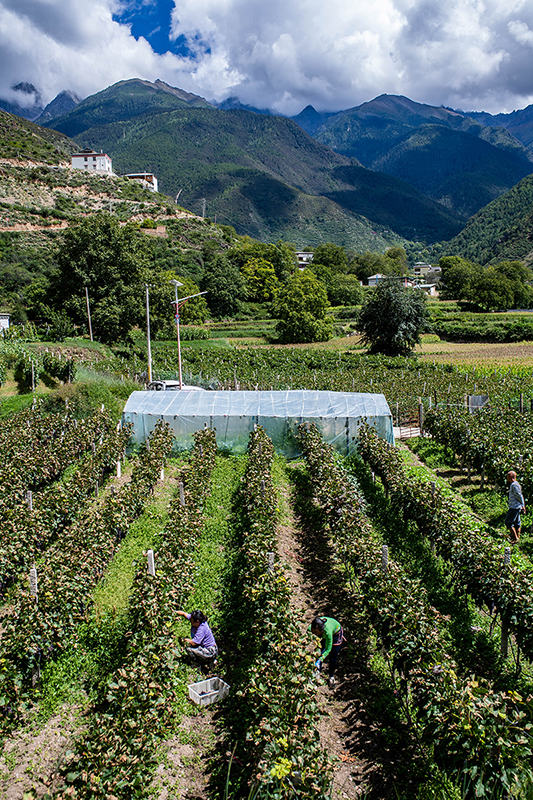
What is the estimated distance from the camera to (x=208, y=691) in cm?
707

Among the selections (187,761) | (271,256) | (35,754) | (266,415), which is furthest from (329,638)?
(271,256)

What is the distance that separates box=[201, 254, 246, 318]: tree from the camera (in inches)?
2847

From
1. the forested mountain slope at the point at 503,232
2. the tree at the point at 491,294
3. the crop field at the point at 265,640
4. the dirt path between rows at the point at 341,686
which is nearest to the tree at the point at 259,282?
the tree at the point at 491,294

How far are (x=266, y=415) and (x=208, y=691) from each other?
1217cm

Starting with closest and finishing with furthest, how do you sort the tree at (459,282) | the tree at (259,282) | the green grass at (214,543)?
1. the green grass at (214,543)
2. the tree at (459,282)
3. the tree at (259,282)

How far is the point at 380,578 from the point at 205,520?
5484 mm

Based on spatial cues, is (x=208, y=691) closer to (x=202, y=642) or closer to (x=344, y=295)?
(x=202, y=642)

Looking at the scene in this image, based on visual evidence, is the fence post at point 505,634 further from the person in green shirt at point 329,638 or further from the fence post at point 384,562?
the person in green shirt at point 329,638

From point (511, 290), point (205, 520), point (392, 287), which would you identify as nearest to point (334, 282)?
point (511, 290)

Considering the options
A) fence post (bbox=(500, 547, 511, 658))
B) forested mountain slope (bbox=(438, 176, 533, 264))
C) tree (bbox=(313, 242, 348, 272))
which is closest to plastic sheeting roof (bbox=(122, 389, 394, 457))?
fence post (bbox=(500, 547, 511, 658))

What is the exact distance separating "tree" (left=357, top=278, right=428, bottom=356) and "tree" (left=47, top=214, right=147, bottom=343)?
20.0 metres

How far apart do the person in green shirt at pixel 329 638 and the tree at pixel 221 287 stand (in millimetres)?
67021

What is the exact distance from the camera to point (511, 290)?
81250 millimetres

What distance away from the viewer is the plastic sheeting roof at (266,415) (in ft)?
60.3
